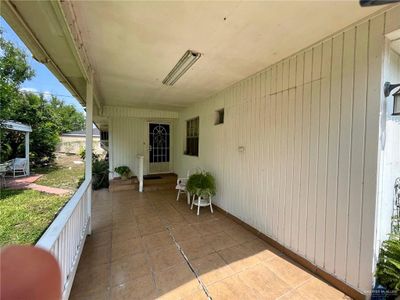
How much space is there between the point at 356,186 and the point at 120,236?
3057 millimetres

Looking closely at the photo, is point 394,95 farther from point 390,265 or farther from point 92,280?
point 92,280

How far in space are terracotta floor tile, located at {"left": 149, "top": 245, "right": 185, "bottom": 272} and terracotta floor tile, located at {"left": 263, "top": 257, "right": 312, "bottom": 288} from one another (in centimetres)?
107

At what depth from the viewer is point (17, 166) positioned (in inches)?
62.6

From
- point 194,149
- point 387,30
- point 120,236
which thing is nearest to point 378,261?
point 387,30

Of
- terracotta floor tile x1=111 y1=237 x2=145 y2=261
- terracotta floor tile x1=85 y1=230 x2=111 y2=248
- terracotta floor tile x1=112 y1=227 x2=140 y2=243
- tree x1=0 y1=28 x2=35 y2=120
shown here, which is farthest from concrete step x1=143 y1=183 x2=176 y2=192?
tree x1=0 y1=28 x2=35 y2=120

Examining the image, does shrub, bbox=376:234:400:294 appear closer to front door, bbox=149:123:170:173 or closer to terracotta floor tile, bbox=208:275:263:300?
terracotta floor tile, bbox=208:275:263:300

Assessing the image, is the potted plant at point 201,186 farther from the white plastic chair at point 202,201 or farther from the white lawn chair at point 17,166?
the white lawn chair at point 17,166

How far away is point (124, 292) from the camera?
6.03 ft

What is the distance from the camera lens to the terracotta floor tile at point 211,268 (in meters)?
2.05

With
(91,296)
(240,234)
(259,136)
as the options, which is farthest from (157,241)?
(259,136)

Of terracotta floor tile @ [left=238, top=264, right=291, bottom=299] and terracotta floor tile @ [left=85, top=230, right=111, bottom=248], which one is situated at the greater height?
terracotta floor tile @ [left=85, top=230, right=111, bottom=248]

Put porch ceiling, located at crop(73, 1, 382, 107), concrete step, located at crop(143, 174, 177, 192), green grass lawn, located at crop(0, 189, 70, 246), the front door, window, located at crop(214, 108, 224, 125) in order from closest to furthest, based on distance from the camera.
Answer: porch ceiling, located at crop(73, 1, 382, 107) → green grass lawn, located at crop(0, 189, 70, 246) → window, located at crop(214, 108, 224, 125) → concrete step, located at crop(143, 174, 177, 192) → the front door

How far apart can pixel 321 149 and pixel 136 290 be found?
2.41 metres

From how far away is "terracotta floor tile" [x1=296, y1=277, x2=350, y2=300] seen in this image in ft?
5.96
